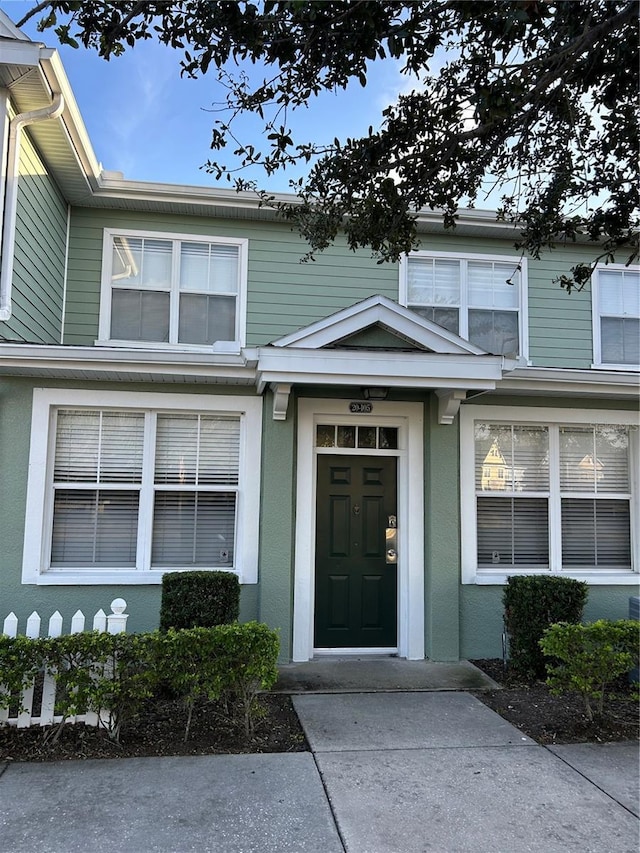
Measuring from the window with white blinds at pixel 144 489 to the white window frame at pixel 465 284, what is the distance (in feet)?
11.9

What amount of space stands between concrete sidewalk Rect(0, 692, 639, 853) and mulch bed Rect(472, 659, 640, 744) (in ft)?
0.60

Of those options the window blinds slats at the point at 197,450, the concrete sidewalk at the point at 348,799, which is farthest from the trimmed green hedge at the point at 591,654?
the window blinds slats at the point at 197,450

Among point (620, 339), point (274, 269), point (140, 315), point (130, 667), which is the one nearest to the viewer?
point (130, 667)

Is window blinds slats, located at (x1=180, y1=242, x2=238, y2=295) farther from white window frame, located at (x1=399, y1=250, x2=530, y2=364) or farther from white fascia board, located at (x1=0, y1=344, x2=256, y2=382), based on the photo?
white fascia board, located at (x1=0, y1=344, x2=256, y2=382)

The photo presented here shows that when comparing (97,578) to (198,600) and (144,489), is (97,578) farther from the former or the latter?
(198,600)

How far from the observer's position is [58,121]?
20.7 ft

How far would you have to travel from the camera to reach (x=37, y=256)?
6832 mm

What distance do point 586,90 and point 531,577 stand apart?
171 inches

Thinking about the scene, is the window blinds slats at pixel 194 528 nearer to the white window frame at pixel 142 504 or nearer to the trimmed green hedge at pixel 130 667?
the white window frame at pixel 142 504

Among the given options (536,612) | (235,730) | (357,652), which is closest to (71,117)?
(235,730)

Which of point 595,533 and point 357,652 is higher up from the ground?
point 595,533

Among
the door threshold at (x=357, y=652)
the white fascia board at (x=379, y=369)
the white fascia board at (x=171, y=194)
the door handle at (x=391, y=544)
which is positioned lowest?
the door threshold at (x=357, y=652)

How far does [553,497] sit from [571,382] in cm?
129

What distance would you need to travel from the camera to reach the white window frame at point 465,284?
27.9 ft
